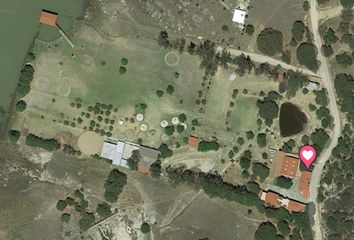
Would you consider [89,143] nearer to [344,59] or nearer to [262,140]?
[262,140]

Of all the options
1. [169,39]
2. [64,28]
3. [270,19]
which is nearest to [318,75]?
[270,19]

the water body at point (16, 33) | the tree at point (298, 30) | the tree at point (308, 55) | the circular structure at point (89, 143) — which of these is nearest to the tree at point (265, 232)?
the tree at point (308, 55)

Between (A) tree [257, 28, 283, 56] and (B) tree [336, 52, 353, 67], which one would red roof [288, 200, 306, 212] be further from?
(A) tree [257, 28, 283, 56]

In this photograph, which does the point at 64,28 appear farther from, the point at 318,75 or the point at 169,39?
the point at 318,75

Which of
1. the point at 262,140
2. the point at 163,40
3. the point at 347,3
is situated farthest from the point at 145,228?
the point at 347,3

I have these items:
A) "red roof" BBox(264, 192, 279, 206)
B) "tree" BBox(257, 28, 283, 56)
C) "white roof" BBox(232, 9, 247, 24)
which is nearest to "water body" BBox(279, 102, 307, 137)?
"tree" BBox(257, 28, 283, 56)
